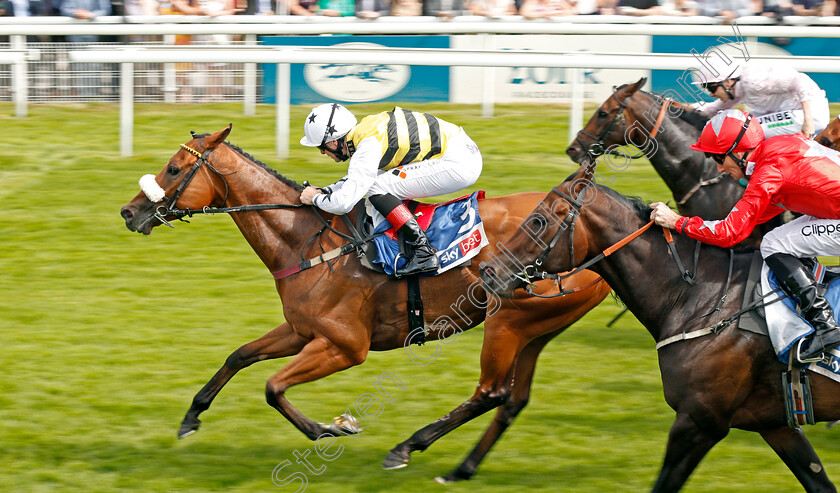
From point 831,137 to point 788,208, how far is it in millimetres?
1607

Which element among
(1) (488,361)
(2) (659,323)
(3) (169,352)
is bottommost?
(3) (169,352)

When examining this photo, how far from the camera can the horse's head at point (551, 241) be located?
446 centimetres

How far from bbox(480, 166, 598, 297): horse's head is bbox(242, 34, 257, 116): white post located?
23.7ft

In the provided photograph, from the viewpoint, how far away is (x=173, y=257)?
905 cm

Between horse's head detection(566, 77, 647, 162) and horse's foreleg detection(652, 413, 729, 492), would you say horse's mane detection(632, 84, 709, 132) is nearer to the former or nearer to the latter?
horse's head detection(566, 77, 647, 162)

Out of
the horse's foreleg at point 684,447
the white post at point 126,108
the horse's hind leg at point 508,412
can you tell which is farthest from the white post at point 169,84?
the horse's foreleg at point 684,447

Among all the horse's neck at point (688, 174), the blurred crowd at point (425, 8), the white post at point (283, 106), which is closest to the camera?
the horse's neck at point (688, 174)

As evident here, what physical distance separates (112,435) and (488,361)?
205 cm

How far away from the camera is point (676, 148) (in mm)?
6309

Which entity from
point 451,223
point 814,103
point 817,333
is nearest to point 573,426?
point 451,223

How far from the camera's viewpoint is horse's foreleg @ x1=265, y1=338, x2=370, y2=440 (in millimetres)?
5273

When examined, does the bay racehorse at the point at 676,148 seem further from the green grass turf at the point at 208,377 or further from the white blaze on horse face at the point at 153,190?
the white blaze on horse face at the point at 153,190

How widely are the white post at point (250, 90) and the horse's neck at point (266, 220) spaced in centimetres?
578

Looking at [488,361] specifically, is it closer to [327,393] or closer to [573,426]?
[573,426]
